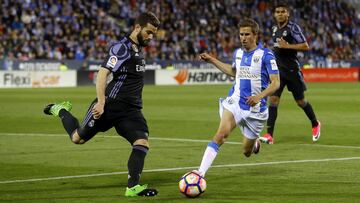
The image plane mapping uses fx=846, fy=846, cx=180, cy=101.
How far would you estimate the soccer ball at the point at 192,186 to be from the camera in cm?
902

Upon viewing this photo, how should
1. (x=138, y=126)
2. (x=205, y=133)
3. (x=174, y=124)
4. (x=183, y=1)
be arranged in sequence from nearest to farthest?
(x=138, y=126) < (x=205, y=133) < (x=174, y=124) < (x=183, y=1)

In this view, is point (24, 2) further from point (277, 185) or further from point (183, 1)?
point (277, 185)

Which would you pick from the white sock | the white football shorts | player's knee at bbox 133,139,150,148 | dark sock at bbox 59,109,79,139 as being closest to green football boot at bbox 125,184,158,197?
player's knee at bbox 133,139,150,148

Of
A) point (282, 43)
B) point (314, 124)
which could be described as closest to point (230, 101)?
point (282, 43)

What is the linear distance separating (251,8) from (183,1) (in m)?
5.70

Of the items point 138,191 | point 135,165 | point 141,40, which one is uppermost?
point 141,40

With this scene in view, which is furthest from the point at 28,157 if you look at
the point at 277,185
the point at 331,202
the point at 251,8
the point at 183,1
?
the point at 251,8

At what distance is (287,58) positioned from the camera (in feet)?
52.0

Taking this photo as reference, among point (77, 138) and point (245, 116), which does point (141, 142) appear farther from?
point (245, 116)

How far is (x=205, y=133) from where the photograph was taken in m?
17.4

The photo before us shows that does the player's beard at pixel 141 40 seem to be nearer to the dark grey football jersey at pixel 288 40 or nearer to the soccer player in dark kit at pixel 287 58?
the soccer player in dark kit at pixel 287 58

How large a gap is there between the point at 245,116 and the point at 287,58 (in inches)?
226

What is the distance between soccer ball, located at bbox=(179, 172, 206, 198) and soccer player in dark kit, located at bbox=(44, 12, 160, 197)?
344mm

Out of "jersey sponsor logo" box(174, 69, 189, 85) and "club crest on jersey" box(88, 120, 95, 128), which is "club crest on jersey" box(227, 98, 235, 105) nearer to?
"club crest on jersey" box(88, 120, 95, 128)
